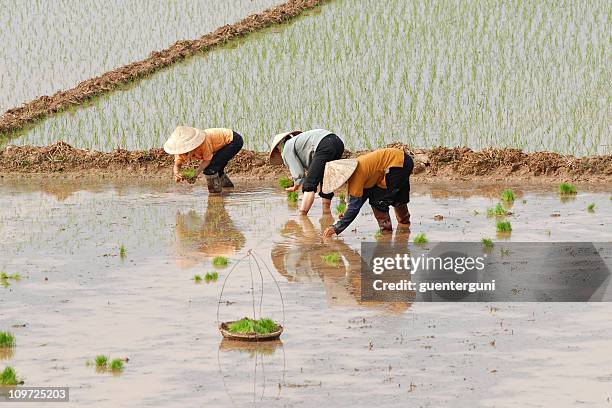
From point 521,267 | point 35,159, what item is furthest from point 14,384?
point 35,159

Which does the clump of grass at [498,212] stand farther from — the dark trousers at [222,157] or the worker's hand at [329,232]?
the dark trousers at [222,157]

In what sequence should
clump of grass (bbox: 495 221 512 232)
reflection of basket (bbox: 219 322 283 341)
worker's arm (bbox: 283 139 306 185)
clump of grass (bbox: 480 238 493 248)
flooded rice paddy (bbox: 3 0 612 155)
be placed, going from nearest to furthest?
1. reflection of basket (bbox: 219 322 283 341)
2. clump of grass (bbox: 480 238 493 248)
3. clump of grass (bbox: 495 221 512 232)
4. worker's arm (bbox: 283 139 306 185)
5. flooded rice paddy (bbox: 3 0 612 155)

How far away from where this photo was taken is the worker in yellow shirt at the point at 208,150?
1211 centimetres

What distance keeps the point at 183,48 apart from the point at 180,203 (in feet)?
17.2

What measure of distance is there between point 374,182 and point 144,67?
277 inches

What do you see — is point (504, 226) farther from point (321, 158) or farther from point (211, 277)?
point (211, 277)

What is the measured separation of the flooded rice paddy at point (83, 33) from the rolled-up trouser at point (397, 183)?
288 inches

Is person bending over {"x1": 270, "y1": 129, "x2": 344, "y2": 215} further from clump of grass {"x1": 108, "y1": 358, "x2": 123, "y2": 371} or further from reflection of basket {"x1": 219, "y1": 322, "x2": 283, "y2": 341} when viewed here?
clump of grass {"x1": 108, "y1": 358, "x2": 123, "y2": 371}

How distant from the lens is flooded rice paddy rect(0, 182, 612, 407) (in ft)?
20.7

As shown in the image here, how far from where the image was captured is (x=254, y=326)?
7160 millimetres

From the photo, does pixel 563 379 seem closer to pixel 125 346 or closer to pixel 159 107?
pixel 125 346

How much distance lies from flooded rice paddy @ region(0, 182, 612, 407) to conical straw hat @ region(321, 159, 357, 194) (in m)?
0.51

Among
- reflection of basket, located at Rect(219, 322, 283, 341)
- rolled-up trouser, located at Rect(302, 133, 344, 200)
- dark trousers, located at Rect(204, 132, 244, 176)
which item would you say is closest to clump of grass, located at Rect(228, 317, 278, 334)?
reflection of basket, located at Rect(219, 322, 283, 341)

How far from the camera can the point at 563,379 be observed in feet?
20.9
